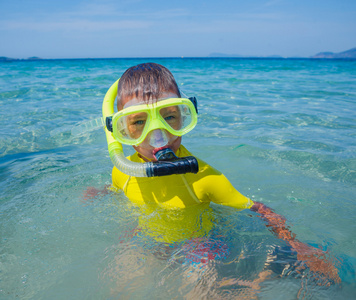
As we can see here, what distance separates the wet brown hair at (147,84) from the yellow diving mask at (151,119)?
76 millimetres

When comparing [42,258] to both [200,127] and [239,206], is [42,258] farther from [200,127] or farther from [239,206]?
[200,127]

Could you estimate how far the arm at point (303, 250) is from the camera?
1.84 meters

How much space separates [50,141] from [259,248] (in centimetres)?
383

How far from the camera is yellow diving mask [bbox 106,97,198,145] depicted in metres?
1.78

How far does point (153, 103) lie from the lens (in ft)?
5.90

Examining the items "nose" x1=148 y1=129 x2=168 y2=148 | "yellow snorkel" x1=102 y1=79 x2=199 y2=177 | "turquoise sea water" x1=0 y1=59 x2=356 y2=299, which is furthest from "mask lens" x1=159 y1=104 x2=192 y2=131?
"turquoise sea water" x1=0 y1=59 x2=356 y2=299

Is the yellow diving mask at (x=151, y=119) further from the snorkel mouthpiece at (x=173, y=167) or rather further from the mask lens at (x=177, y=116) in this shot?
the snorkel mouthpiece at (x=173, y=167)

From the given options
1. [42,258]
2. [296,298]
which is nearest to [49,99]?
[42,258]

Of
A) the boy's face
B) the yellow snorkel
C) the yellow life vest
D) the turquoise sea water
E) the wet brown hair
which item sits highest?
the wet brown hair

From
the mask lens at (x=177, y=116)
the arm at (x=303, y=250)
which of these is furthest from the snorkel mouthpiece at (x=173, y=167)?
the arm at (x=303, y=250)

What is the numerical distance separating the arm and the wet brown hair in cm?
106

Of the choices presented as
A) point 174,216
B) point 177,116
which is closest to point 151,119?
point 177,116

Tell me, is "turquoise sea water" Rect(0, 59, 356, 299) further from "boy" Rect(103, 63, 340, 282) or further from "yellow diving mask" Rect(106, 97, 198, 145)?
"yellow diving mask" Rect(106, 97, 198, 145)

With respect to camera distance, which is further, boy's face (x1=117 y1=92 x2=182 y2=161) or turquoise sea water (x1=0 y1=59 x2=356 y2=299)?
boy's face (x1=117 y1=92 x2=182 y2=161)
